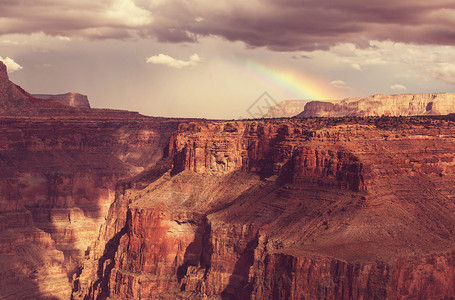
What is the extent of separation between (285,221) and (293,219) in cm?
106

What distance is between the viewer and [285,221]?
11500 cm

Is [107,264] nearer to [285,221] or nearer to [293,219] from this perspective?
[285,221]

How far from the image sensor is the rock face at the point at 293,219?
99562 millimetres

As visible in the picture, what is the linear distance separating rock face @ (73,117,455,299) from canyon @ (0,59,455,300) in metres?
0.17

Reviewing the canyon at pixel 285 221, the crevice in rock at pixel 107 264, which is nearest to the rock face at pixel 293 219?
the canyon at pixel 285 221

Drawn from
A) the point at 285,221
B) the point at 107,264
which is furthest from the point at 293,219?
the point at 107,264

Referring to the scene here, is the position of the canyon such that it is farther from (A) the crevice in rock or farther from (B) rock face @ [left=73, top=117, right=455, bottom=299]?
(A) the crevice in rock

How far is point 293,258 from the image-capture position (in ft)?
328

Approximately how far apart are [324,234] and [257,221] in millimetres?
13036

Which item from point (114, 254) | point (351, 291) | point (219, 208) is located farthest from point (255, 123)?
point (351, 291)

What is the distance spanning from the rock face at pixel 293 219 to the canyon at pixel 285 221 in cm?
17

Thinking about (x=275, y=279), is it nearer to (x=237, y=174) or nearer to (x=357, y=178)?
(x=357, y=178)

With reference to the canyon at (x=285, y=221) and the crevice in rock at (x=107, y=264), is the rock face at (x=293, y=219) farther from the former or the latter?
the crevice in rock at (x=107, y=264)

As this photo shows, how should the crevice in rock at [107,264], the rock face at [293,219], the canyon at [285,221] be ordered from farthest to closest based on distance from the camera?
the crevice in rock at [107,264]
the canyon at [285,221]
the rock face at [293,219]
